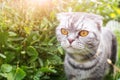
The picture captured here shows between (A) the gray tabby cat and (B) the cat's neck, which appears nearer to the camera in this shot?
(A) the gray tabby cat

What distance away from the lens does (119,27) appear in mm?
7129

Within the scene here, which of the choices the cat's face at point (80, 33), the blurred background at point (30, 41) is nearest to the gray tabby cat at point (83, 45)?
the cat's face at point (80, 33)

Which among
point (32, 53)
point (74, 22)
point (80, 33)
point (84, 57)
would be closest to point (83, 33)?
point (80, 33)

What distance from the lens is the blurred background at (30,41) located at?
409 centimetres

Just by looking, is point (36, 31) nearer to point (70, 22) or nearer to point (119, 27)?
point (70, 22)

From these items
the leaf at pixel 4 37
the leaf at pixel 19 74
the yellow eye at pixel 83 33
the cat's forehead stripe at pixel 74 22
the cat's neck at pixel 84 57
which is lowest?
the leaf at pixel 19 74

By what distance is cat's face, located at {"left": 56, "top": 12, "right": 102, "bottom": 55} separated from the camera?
3703 millimetres

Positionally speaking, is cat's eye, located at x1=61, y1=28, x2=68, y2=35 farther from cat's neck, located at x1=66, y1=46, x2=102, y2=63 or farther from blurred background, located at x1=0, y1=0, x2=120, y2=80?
blurred background, located at x1=0, y1=0, x2=120, y2=80

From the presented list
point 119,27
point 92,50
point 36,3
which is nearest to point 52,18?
point 36,3

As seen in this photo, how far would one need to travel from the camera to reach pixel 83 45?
3.73 meters

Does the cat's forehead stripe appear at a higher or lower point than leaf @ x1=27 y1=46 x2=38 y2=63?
higher

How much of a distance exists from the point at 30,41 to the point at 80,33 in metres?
0.70

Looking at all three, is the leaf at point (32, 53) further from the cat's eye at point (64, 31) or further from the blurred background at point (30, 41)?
the cat's eye at point (64, 31)

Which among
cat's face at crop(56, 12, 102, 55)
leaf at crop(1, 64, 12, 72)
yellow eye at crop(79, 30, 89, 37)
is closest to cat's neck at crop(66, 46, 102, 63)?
cat's face at crop(56, 12, 102, 55)
